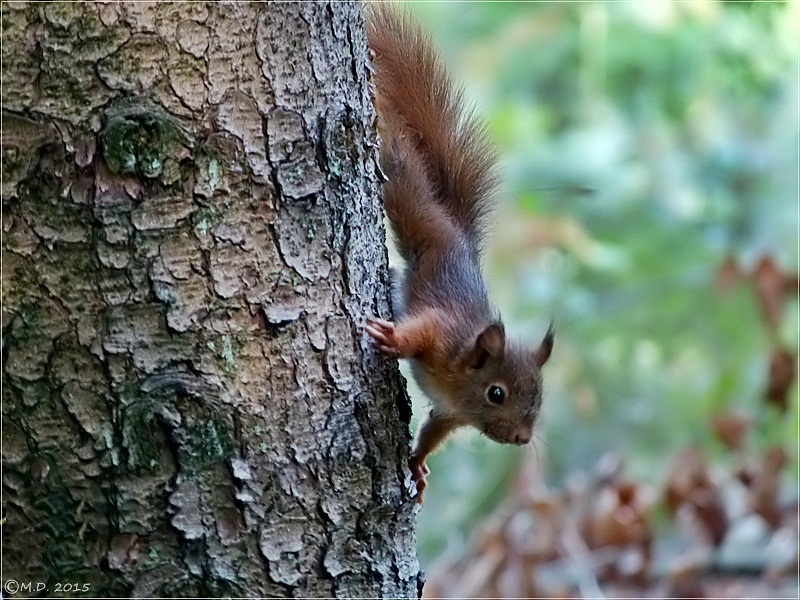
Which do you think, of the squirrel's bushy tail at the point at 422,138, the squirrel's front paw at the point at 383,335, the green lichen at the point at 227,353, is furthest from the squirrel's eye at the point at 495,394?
the green lichen at the point at 227,353

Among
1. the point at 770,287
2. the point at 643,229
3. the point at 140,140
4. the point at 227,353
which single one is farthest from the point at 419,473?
the point at 643,229

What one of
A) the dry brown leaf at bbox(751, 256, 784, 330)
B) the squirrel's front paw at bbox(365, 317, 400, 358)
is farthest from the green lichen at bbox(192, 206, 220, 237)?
the dry brown leaf at bbox(751, 256, 784, 330)

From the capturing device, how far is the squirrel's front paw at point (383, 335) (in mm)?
1550

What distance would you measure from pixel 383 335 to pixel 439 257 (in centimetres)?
61

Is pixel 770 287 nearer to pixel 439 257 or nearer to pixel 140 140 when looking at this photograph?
pixel 439 257

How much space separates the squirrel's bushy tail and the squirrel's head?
0.95ft

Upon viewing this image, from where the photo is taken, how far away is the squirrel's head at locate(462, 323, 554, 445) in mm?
2113

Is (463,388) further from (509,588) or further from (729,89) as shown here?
(729,89)

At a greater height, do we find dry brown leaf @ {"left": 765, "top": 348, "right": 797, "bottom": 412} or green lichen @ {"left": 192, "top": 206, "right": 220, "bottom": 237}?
dry brown leaf @ {"left": 765, "top": 348, "right": 797, "bottom": 412}

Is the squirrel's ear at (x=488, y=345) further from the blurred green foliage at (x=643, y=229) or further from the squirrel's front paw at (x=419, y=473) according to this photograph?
the blurred green foliage at (x=643, y=229)

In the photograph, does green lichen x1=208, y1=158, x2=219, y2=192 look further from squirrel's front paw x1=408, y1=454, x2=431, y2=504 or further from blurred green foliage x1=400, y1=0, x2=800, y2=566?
blurred green foliage x1=400, y1=0, x2=800, y2=566

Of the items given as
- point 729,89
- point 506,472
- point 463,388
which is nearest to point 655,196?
point 729,89

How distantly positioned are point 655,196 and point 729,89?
570 mm

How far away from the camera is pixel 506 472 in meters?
4.20
